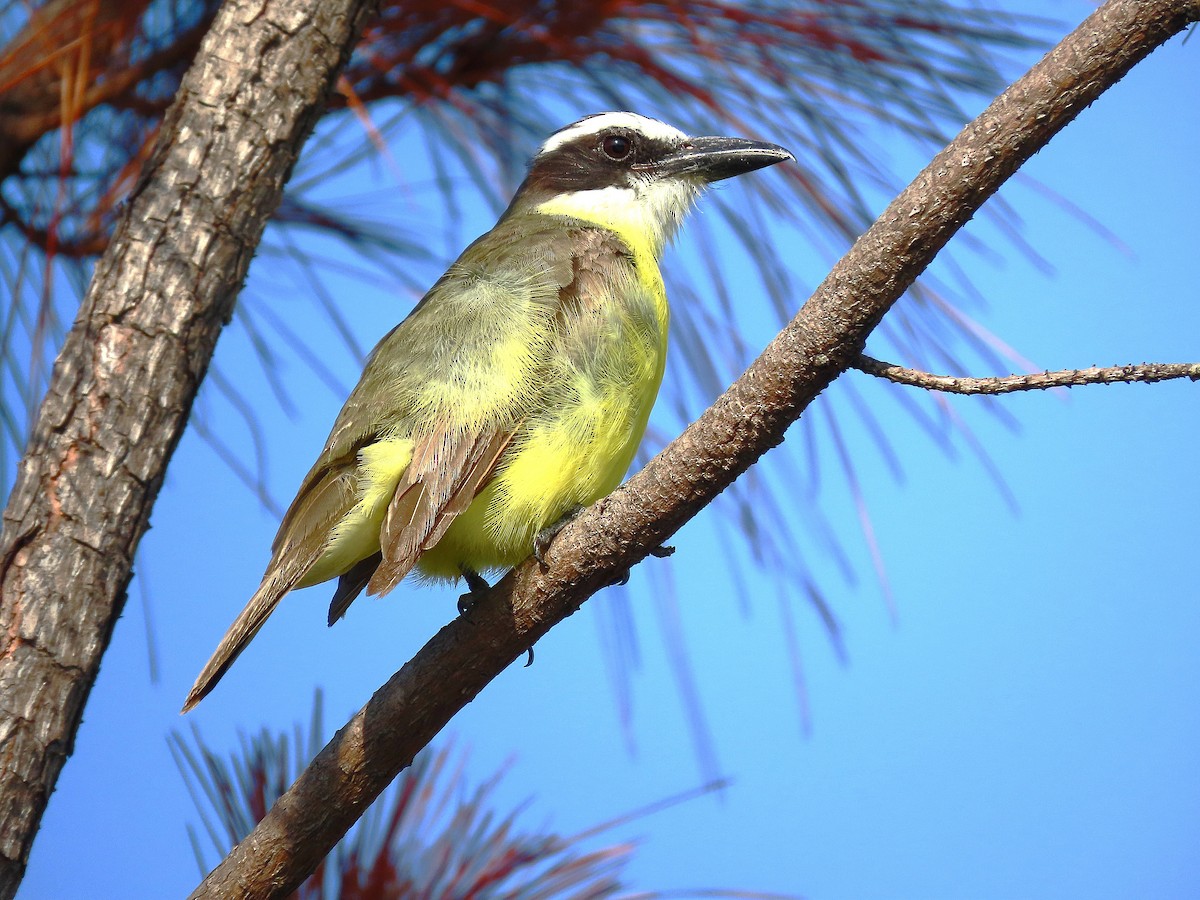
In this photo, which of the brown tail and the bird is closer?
the brown tail

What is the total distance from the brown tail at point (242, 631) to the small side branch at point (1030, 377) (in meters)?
1.28

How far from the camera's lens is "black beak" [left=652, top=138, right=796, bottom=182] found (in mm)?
3561

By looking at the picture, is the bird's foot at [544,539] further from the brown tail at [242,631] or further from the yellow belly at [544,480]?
the brown tail at [242,631]

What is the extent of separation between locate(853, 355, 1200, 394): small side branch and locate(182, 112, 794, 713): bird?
845 millimetres

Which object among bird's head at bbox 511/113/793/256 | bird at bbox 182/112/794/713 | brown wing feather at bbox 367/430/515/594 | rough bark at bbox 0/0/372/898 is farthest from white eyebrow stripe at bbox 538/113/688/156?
brown wing feather at bbox 367/430/515/594

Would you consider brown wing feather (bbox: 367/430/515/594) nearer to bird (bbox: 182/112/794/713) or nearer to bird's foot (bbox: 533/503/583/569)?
bird (bbox: 182/112/794/713)

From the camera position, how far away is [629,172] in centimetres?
390

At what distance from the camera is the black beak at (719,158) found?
3.56m

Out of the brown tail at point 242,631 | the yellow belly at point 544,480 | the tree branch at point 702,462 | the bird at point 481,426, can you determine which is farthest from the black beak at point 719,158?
the brown tail at point 242,631

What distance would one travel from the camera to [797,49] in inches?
139

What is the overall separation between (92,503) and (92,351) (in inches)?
13.9

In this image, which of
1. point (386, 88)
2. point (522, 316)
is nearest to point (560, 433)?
point (522, 316)

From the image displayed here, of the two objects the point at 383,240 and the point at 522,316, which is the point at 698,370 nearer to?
the point at 522,316

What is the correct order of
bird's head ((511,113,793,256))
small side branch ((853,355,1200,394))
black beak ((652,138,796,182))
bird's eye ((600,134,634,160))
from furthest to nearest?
1. bird's eye ((600,134,634,160))
2. bird's head ((511,113,793,256))
3. black beak ((652,138,796,182))
4. small side branch ((853,355,1200,394))
